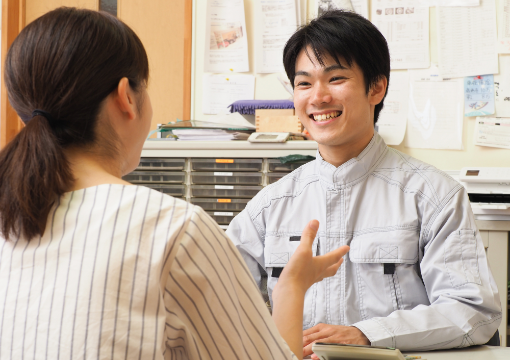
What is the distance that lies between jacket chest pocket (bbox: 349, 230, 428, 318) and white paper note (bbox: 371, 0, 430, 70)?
1.28 m

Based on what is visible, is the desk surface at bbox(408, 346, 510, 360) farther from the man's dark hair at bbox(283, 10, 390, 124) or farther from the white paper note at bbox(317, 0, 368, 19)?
the white paper note at bbox(317, 0, 368, 19)

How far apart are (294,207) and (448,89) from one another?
1.22 m

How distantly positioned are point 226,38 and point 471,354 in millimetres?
1876

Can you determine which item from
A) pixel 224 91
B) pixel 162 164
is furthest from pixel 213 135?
pixel 224 91

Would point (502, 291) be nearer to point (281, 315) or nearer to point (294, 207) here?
point (294, 207)

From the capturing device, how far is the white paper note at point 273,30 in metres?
2.44

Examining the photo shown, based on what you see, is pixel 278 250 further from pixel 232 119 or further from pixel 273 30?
pixel 273 30

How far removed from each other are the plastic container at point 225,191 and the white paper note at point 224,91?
55cm

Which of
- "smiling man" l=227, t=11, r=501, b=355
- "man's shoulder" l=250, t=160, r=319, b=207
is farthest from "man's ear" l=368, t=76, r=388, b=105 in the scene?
"man's shoulder" l=250, t=160, r=319, b=207

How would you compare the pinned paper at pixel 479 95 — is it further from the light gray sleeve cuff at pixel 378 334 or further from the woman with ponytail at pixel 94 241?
the woman with ponytail at pixel 94 241

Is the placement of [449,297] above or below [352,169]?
below

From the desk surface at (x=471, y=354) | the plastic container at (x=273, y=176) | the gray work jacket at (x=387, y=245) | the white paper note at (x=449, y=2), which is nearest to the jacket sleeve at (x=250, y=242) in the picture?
the gray work jacket at (x=387, y=245)

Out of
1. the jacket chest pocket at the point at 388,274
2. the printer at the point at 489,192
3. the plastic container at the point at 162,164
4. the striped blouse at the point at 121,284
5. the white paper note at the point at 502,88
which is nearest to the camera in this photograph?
the striped blouse at the point at 121,284

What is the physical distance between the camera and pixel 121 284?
0.59 metres
